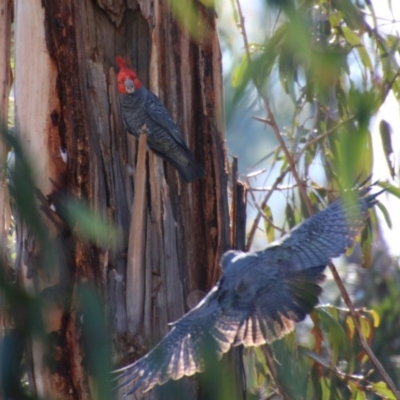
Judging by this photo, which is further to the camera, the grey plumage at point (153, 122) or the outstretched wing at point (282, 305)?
the grey plumage at point (153, 122)

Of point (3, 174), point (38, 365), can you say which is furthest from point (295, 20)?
point (38, 365)

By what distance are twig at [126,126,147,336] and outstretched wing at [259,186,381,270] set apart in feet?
1.18

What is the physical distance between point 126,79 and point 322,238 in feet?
2.80

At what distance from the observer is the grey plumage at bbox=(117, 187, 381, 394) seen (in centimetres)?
208

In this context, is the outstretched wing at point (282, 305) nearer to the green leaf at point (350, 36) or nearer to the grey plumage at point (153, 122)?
the grey plumage at point (153, 122)

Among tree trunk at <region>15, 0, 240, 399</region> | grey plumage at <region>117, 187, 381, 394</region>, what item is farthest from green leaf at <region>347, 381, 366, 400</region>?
grey plumage at <region>117, 187, 381, 394</region>

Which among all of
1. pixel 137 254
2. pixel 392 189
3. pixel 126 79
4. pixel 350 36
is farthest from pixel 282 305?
pixel 350 36

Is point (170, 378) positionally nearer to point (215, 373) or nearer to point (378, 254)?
point (215, 373)

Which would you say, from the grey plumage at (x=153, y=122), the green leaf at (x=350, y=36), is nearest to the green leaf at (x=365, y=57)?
the green leaf at (x=350, y=36)

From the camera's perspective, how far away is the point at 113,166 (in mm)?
2498

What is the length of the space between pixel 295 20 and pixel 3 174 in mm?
555

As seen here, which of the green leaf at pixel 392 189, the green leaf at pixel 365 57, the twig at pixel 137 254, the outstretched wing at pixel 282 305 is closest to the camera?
the outstretched wing at pixel 282 305

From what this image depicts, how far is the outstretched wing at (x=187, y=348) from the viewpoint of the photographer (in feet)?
6.68

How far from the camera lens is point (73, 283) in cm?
227
